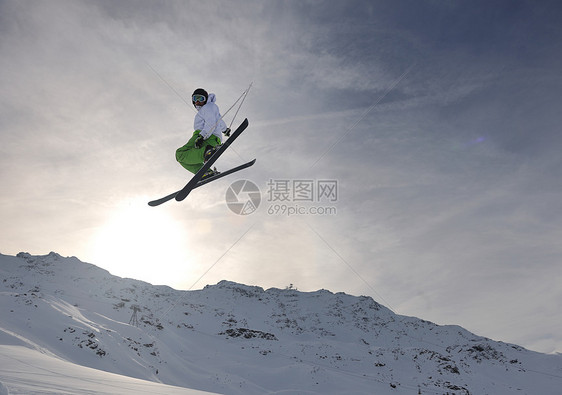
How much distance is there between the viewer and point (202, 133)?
8.04m

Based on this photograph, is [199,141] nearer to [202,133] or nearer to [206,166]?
[202,133]

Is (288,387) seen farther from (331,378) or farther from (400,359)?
(400,359)

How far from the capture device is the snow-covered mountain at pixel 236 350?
55.7 ft

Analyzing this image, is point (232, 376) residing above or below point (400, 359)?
below

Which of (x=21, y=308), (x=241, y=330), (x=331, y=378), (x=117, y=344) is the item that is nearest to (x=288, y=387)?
(x=331, y=378)

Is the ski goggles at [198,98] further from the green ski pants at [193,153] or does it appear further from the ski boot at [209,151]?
the ski boot at [209,151]

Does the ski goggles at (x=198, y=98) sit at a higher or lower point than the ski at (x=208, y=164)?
higher

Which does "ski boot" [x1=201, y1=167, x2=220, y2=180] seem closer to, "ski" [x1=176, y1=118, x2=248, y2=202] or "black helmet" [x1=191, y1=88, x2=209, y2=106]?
"ski" [x1=176, y1=118, x2=248, y2=202]

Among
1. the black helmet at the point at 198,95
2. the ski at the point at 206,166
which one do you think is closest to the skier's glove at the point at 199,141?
the ski at the point at 206,166

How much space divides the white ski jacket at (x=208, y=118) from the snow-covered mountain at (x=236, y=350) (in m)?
5.37

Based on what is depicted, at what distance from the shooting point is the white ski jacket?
25.8 feet

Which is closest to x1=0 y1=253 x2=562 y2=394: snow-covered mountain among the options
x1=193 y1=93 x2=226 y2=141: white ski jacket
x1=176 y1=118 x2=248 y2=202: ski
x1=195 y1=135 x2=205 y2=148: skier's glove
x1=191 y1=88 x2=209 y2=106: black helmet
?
x1=176 y1=118 x2=248 y2=202: ski

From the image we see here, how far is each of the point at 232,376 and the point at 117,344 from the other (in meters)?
6.99

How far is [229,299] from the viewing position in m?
68.1
